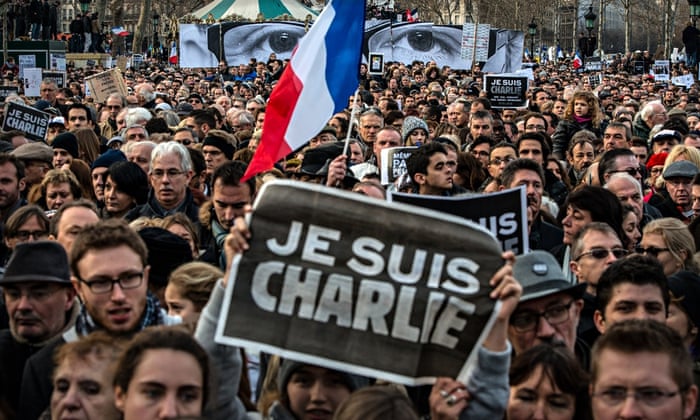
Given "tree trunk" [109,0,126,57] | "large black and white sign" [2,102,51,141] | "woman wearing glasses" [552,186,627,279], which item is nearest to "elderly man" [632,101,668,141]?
"large black and white sign" [2,102,51,141]

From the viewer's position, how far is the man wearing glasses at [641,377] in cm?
401

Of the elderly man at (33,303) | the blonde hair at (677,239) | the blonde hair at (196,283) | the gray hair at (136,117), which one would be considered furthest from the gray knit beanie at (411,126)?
the elderly man at (33,303)

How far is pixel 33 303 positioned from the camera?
5121mm

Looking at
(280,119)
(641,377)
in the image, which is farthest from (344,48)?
(641,377)

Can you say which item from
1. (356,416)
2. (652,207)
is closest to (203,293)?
(356,416)

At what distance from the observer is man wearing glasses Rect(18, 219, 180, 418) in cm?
471

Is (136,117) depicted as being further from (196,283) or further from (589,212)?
(196,283)

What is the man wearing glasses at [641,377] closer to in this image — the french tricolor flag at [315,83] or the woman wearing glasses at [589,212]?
the french tricolor flag at [315,83]

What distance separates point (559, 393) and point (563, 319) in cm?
67

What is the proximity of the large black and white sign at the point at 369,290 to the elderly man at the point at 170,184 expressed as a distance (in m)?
4.32

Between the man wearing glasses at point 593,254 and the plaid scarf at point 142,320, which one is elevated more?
the man wearing glasses at point 593,254

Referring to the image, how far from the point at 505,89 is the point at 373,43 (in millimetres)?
16431

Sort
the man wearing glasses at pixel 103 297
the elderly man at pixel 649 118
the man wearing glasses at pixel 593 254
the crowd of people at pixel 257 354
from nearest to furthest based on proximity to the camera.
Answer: the crowd of people at pixel 257 354 → the man wearing glasses at pixel 103 297 → the man wearing glasses at pixel 593 254 → the elderly man at pixel 649 118

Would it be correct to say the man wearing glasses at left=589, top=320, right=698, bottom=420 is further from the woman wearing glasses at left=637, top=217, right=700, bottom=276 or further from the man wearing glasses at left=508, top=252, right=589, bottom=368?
the woman wearing glasses at left=637, top=217, right=700, bottom=276
